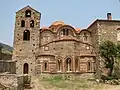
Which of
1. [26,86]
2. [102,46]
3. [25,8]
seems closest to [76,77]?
[102,46]

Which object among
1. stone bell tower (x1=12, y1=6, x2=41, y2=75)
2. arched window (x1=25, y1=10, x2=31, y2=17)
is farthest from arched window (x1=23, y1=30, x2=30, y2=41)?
arched window (x1=25, y1=10, x2=31, y2=17)

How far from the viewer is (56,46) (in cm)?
2569

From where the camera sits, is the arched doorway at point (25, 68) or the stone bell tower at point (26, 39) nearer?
the stone bell tower at point (26, 39)

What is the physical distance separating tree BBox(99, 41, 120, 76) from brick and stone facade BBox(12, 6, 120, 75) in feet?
5.08

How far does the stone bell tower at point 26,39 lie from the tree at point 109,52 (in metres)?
9.76

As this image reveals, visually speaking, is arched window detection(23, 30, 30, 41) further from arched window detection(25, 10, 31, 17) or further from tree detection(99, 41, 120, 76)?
tree detection(99, 41, 120, 76)

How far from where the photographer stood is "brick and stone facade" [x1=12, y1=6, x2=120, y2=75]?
82.3ft

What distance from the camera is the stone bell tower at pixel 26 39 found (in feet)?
86.0

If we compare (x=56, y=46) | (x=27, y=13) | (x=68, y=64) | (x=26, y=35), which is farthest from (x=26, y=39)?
(x=68, y=64)

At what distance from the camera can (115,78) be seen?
23.6 meters

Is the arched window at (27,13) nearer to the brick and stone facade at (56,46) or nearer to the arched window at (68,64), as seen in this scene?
the brick and stone facade at (56,46)

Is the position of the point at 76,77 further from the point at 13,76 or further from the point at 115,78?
the point at 13,76

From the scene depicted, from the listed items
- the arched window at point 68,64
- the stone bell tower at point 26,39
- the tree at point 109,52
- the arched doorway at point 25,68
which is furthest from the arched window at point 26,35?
the tree at point 109,52

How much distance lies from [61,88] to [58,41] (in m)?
9.92
